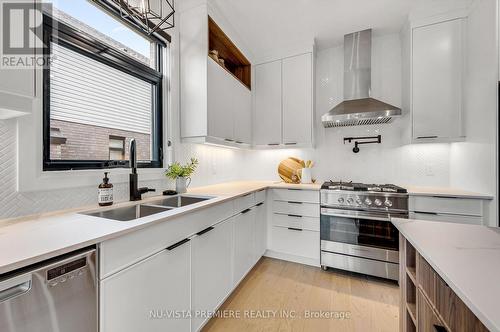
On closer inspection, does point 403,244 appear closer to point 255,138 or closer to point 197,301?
point 197,301

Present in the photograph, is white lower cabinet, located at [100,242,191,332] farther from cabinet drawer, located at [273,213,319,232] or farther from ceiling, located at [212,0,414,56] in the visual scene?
ceiling, located at [212,0,414,56]

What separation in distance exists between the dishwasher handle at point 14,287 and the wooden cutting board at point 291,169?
2543mm

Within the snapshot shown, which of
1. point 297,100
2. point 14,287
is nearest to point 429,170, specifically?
point 297,100

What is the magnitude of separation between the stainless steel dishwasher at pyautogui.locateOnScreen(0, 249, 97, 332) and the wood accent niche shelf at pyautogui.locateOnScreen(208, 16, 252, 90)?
2.11 metres

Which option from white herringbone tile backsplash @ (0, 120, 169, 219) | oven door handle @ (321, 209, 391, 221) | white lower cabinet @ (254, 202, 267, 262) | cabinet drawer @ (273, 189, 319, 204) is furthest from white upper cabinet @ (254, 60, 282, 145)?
white herringbone tile backsplash @ (0, 120, 169, 219)

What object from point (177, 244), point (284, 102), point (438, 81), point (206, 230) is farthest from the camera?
point (284, 102)

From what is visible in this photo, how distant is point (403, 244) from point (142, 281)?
52.4 inches

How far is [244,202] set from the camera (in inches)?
79.4

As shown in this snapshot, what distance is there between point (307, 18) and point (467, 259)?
8.13ft

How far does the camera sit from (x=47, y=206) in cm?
114

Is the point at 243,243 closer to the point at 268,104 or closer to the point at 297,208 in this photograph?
the point at 297,208

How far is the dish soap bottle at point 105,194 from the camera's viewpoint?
1.30 meters

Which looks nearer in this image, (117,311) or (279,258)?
(117,311)

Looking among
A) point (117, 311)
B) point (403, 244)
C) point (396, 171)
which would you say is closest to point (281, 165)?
point (396, 171)
